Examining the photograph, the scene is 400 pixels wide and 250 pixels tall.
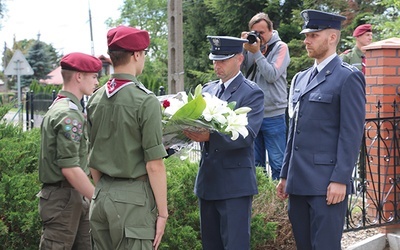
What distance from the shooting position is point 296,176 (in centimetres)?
413

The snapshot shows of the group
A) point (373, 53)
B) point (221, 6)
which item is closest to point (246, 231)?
point (373, 53)

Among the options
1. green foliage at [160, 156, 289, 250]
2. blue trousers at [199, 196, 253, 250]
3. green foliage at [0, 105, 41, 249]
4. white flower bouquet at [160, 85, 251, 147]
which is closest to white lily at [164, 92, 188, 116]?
white flower bouquet at [160, 85, 251, 147]

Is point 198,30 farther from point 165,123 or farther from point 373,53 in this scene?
point 165,123

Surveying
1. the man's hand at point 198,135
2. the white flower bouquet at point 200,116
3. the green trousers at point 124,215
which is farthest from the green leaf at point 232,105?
the green trousers at point 124,215

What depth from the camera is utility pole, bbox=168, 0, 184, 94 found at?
48.7 feet

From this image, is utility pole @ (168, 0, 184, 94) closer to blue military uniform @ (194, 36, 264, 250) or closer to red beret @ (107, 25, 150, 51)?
blue military uniform @ (194, 36, 264, 250)

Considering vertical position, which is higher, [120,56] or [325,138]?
[120,56]

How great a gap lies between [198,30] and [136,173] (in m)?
24.1

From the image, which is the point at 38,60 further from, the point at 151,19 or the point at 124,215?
the point at 124,215

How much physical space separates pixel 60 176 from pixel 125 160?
3.00ft

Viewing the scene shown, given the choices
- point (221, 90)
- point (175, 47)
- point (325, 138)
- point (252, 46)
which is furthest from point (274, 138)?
point (175, 47)

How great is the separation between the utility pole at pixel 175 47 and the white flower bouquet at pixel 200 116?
1086 cm

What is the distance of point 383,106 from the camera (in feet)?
20.6

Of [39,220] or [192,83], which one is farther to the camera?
[192,83]
